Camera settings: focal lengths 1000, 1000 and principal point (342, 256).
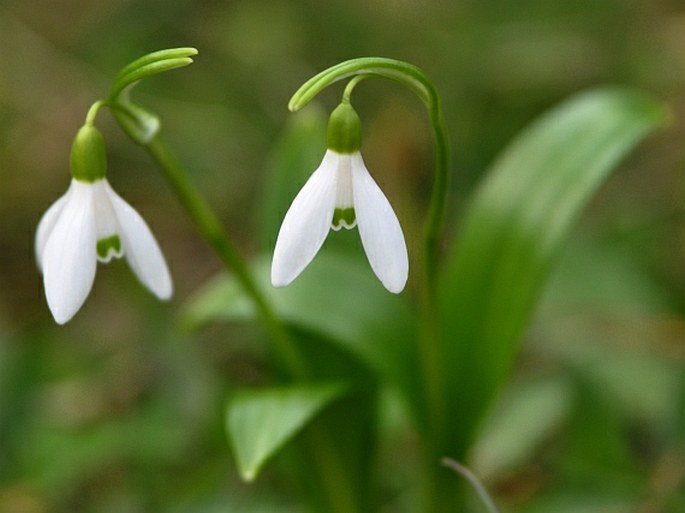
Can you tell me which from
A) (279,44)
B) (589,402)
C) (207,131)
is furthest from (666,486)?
(279,44)

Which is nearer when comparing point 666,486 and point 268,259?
point 666,486

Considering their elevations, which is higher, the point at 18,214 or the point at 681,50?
the point at 681,50

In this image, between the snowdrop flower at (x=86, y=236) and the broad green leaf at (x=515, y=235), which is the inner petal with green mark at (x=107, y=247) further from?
the broad green leaf at (x=515, y=235)

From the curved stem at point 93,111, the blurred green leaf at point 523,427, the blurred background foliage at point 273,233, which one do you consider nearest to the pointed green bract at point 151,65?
the curved stem at point 93,111

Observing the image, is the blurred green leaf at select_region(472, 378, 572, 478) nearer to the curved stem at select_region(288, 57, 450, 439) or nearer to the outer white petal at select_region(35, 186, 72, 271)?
the curved stem at select_region(288, 57, 450, 439)

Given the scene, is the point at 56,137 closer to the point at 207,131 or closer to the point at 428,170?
the point at 207,131

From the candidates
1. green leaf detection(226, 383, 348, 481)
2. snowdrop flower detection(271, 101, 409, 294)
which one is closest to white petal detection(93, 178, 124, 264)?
snowdrop flower detection(271, 101, 409, 294)
